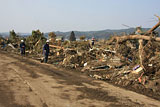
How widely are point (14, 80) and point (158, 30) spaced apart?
8.36m

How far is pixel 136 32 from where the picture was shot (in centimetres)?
1042

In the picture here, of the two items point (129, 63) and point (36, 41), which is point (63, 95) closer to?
point (129, 63)

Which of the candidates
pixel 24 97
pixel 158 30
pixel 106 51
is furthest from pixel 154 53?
pixel 24 97

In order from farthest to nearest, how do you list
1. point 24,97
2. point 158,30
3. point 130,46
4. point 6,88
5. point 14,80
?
1. point 130,46
2. point 158,30
3. point 14,80
4. point 6,88
5. point 24,97

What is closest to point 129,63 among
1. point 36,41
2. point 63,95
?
point 63,95

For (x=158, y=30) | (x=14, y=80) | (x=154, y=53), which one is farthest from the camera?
(x=158, y=30)

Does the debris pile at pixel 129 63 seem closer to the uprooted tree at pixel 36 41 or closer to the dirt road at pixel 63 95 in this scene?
the dirt road at pixel 63 95

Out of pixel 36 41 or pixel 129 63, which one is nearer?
pixel 129 63

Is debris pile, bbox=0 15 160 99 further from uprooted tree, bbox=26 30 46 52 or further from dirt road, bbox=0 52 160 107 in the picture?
uprooted tree, bbox=26 30 46 52

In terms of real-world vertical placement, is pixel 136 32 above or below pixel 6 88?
above

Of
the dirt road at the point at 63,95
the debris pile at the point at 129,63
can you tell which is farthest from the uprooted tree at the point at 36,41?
the dirt road at the point at 63,95

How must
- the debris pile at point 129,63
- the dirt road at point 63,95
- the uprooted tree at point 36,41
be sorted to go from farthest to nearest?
the uprooted tree at point 36,41
the debris pile at point 129,63
the dirt road at point 63,95

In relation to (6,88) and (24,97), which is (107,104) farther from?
(6,88)

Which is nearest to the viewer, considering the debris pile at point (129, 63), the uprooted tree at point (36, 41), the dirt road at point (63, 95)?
the dirt road at point (63, 95)
